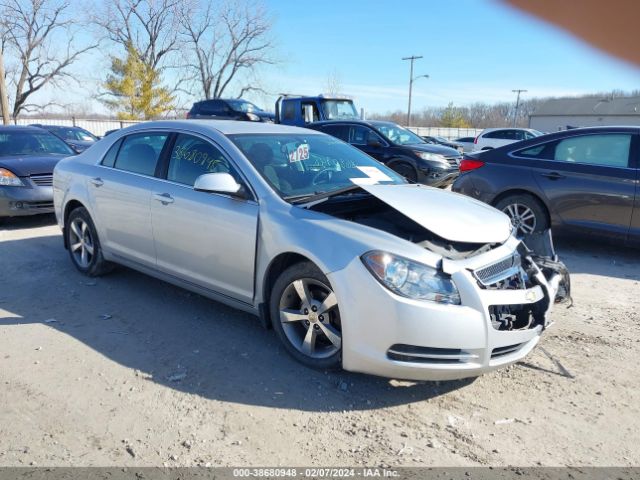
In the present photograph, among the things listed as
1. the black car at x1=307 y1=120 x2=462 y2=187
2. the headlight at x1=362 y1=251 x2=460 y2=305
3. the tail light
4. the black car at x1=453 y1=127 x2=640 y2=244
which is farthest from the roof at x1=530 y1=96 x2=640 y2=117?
the headlight at x1=362 y1=251 x2=460 y2=305

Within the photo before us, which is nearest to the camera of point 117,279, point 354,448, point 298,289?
point 354,448

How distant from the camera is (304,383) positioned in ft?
10.4

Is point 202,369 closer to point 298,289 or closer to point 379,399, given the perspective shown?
point 298,289

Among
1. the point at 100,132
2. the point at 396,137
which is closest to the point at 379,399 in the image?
the point at 396,137

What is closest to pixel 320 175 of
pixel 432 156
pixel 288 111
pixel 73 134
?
pixel 432 156

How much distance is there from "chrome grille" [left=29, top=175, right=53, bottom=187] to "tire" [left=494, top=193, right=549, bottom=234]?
6520mm

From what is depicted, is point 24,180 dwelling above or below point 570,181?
below

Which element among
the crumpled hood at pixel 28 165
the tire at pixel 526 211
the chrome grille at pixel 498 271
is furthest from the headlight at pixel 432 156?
the chrome grille at pixel 498 271

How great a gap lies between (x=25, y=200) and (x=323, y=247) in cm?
609

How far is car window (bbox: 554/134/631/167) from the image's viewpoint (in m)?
6.02

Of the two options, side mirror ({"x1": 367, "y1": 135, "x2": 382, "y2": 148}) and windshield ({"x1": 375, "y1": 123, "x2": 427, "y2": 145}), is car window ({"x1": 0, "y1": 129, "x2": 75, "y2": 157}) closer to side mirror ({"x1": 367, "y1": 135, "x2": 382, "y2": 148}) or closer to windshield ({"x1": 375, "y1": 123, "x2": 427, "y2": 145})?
side mirror ({"x1": 367, "y1": 135, "x2": 382, "y2": 148})

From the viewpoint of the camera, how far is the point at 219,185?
11.6 feet

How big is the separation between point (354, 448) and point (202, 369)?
125 cm

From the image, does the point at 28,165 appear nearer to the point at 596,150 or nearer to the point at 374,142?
the point at 374,142
